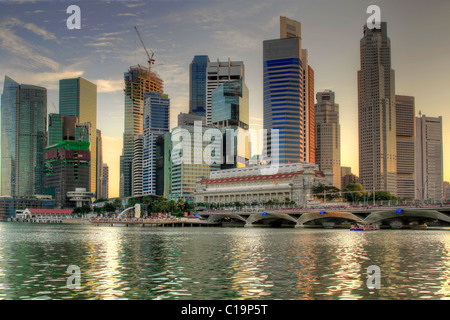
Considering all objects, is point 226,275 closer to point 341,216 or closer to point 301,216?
point 341,216

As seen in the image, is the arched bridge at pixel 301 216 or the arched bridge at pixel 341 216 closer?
the arched bridge at pixel 341 216

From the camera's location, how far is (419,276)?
36.2 metres

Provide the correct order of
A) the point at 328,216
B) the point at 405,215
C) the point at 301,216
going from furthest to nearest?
the point at 301,216
the point at 328,216
the point at 405,215

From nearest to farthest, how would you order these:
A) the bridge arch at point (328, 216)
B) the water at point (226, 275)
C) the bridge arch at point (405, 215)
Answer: the water at point (226, 275) → the bridge arch at point (405, 215) → the bridge arch at point (328, 216)

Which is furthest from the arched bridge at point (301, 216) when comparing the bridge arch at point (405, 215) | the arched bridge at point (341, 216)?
the bridge arch at point (405, 215)

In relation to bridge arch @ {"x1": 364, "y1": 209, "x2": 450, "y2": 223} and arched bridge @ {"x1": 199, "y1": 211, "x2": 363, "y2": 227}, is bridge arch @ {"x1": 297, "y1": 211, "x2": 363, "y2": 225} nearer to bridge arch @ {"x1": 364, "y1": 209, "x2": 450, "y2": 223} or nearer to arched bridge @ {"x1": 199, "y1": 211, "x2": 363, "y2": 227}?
arched bridge @ {"x1": 199, "y1": 211, "x2": 363, "y2": 227}

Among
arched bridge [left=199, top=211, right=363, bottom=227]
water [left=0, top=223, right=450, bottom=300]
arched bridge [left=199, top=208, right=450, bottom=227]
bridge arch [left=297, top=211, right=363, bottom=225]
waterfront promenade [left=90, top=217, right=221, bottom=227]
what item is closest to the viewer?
water [left=0, top=223, right=450, bottom=300]

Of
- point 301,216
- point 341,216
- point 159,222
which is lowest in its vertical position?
point 159,222

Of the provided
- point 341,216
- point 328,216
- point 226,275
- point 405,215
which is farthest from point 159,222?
point 226,275

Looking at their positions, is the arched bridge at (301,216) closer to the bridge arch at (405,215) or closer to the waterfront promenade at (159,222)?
the bridge arch at (405,215)

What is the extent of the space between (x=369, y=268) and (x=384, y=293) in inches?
443

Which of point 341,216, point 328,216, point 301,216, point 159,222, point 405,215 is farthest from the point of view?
point 159,222

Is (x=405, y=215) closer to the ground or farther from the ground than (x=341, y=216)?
farther from the ground

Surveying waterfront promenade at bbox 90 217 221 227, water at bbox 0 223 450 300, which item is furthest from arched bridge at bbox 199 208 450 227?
water at bbox 0 223 450 300
